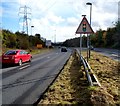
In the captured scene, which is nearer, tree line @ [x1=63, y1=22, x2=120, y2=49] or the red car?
the red car

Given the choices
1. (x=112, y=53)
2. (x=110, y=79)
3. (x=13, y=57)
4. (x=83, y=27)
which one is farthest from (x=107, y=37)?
(x=110, y=79)

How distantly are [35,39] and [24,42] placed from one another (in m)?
30.5

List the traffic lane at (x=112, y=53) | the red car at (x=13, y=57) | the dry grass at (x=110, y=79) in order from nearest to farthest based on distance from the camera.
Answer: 1. the dry grass at (x=110, y=79)
2. the red car at (x=13, y=57)
3. the traffic lane at (x=112, y=53)

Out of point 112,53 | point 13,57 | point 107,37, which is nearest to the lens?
point 13,57

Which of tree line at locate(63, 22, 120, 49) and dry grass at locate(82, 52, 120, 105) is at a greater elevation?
tree line at locate(63, 22, 120, 49)

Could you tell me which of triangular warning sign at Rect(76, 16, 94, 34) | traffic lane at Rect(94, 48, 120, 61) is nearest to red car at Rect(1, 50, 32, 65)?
triangular warning sign at Rect(76, 16, 94, 34)

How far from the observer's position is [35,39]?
98000 millimetres

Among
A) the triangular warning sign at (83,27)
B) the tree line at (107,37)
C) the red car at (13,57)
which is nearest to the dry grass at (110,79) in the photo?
the triangular warning sign at (83,27)

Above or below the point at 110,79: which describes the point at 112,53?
below

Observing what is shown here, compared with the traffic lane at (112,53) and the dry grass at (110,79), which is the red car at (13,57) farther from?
the traffic lane at (112,53)

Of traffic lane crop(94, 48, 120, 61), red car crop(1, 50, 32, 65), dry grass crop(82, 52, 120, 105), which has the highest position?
red car crop(1, 50, 32, 65)

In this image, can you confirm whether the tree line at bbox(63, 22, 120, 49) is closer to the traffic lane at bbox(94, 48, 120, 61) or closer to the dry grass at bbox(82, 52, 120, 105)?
the traffic lane at bbox(94, 48, 120, 61)

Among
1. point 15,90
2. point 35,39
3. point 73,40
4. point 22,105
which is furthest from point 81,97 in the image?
point 73,40

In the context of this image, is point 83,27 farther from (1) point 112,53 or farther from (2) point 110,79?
(1) point 112,53
